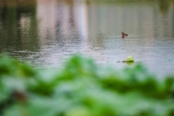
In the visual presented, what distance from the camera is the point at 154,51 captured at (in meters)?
33.0

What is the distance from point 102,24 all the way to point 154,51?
24.0m

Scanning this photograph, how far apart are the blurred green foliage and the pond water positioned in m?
22.1

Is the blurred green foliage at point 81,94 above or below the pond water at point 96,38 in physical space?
above

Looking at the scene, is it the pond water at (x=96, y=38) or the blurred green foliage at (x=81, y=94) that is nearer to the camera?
the blurred green foliage at (x=81, y=94)

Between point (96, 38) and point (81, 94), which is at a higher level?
point (81, 94)

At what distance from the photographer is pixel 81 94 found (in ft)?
5.69

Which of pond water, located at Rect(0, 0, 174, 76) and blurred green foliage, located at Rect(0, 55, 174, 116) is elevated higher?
blurred green foliage, located at Rect(0, 55, 174, 116)

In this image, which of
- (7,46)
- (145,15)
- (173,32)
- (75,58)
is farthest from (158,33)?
(75,58)

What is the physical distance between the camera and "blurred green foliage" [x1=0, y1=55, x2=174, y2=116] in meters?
1.54

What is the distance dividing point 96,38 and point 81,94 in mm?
40058

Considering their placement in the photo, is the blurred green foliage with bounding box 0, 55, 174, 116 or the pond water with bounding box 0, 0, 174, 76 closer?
the blurred green foliage with bounding box 0, 55, 174, 116

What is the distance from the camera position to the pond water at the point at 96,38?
99.5 ft

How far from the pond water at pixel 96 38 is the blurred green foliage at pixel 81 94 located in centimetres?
2212

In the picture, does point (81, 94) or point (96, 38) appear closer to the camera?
point (81, 94)
